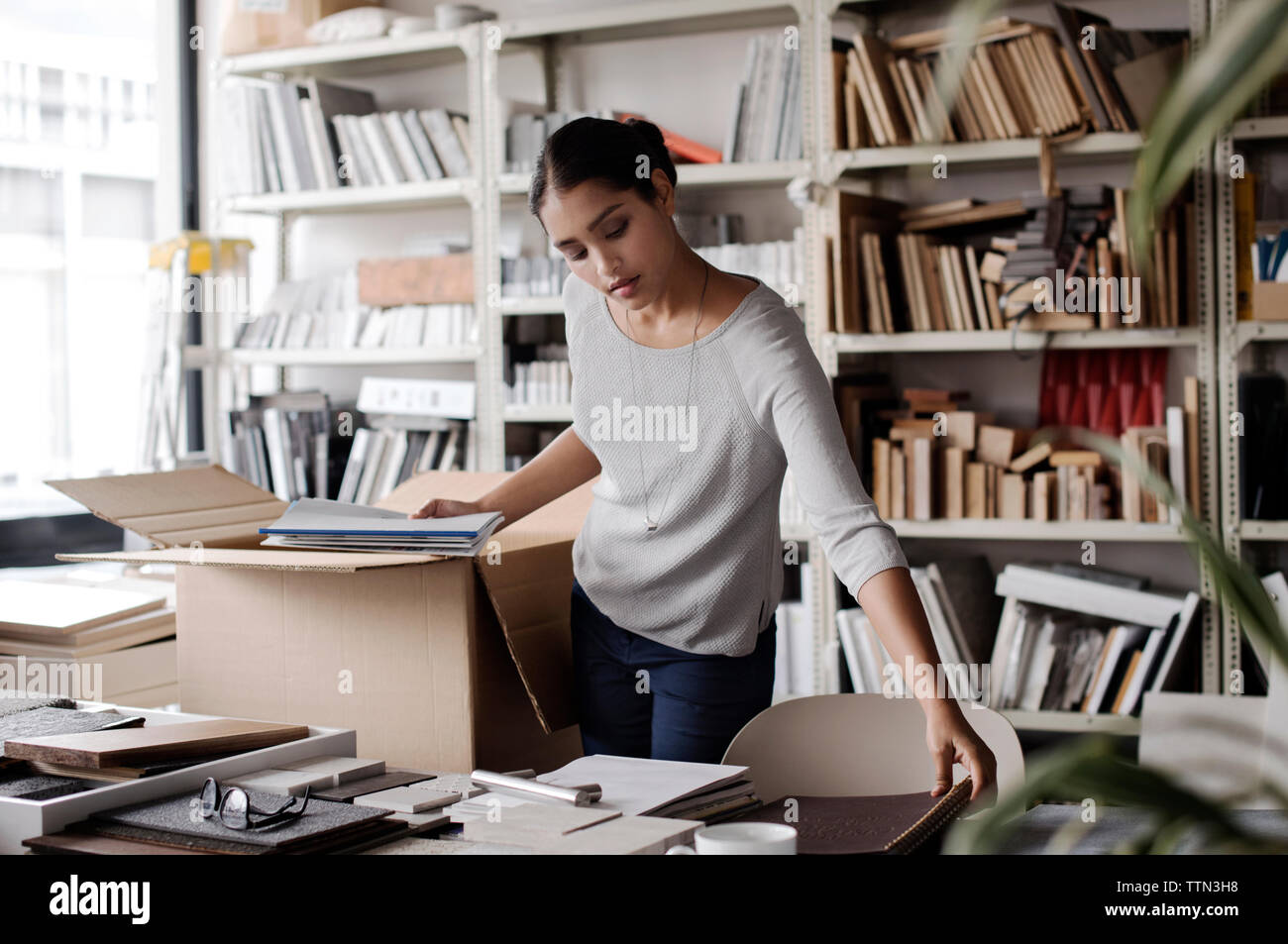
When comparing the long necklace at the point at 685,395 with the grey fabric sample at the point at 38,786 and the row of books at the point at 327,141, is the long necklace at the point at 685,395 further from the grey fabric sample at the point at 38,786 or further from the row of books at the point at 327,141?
the row of books at the point at 327,141

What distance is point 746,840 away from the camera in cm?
84

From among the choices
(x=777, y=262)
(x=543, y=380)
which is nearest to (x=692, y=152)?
(x=777, y=262)

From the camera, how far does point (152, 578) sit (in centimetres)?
226

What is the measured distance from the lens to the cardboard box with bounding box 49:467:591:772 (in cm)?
139

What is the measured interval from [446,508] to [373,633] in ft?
0.82

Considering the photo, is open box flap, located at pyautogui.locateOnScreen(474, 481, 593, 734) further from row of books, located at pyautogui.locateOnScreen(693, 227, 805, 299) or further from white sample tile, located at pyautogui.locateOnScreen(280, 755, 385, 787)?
row of books, located at pyautogui.locateOnScreen(693, 227, 805, 299)

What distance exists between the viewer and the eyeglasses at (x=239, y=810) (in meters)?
0.94

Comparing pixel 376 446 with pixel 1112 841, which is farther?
pixel 376 446

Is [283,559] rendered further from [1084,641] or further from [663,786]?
[1084,641]

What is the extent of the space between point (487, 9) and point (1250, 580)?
3.52 m

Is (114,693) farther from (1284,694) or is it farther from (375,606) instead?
(1284,694)

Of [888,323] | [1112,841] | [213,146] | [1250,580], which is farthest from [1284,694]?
[213,146]

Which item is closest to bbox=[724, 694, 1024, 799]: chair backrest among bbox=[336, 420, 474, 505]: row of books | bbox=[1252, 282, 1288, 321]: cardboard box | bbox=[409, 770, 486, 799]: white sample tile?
bbox=[409, 770, 486, 799]: white sample tile
